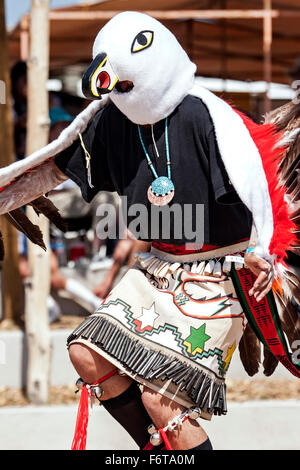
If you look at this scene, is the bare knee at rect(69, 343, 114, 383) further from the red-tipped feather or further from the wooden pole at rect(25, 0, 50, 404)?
the wooden pole at rect(25, 0, 50, 404)

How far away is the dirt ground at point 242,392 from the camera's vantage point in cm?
459

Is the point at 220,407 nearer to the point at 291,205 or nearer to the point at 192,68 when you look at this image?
the point at 291,205

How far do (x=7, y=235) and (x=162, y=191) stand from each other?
3.12m

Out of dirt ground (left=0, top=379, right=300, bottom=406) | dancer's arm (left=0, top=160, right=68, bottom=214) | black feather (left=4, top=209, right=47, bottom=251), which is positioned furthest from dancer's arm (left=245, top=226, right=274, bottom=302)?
dirt ground (left=0, top=379, right=300, bottom=406)

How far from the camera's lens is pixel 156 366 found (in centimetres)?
229

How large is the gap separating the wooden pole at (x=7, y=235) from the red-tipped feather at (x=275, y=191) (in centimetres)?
303

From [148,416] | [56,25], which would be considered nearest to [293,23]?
[56,25]

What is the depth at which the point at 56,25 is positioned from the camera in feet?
22.7

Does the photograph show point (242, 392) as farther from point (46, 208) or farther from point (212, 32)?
point (212, 32)

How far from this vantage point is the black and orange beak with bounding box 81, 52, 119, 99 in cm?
229

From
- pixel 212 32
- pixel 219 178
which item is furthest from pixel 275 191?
pixel 212 32

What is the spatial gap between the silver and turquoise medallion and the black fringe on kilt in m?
0.43

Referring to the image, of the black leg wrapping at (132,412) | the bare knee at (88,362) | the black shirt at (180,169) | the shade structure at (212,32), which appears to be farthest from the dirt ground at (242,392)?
the shade structure at (212,32)

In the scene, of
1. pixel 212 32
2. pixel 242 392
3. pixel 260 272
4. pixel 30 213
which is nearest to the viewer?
pixel 260 272
